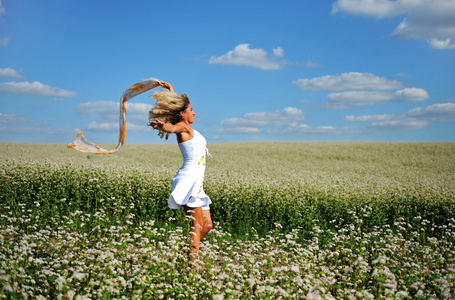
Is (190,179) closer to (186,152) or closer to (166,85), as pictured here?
(186,152)

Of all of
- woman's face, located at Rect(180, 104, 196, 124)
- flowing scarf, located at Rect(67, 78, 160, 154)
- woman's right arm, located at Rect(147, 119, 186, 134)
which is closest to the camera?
woman's right arm, located at Rect(147, 119, 186, 134)

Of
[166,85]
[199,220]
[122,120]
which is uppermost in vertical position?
[166,85]

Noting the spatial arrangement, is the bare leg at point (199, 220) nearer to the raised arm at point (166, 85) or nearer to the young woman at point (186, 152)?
the young woman at point (186, 152)

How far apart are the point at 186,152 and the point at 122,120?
198 cm

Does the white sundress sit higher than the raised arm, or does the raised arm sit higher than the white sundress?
the raised arm

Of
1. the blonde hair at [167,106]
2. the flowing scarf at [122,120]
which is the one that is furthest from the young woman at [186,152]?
the flowing scarf at [122,120]

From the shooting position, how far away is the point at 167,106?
635cm

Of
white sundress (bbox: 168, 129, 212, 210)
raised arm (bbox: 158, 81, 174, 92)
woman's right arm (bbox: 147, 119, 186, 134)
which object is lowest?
white sundress (bbox: 168, 129, 212, 210)

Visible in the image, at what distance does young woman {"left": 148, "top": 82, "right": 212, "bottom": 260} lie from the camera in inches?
250

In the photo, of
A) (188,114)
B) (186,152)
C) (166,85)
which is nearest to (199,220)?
(186,152)

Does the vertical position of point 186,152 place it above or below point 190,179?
above

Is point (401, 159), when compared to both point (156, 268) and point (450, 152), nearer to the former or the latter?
point (450, 152)

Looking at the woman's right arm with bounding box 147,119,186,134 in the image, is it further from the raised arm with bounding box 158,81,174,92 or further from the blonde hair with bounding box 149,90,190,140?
the raised arm with bounding box 158,81,174,92

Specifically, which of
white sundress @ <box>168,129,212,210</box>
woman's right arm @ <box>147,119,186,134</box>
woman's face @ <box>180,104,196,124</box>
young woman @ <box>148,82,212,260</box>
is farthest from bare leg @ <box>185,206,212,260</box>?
woman's face @ <box>180,104,196,124</box>
